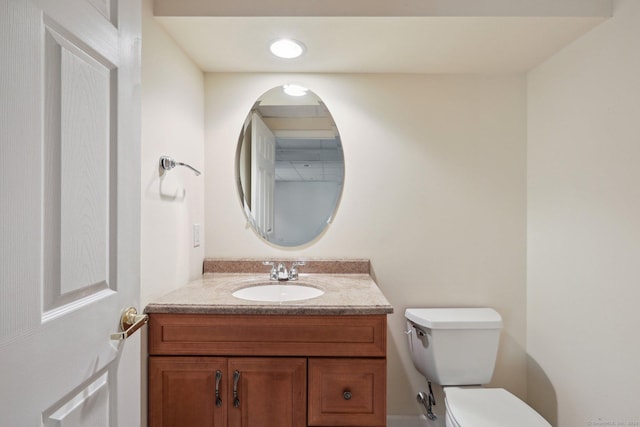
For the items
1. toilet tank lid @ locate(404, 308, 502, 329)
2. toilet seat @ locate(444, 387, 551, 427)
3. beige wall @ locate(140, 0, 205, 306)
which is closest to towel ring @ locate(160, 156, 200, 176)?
beige wall @ locate(140, 0, 205, 306)

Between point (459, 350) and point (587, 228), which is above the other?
point (587, 228)

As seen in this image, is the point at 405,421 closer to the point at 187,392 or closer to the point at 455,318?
the point at 455,318

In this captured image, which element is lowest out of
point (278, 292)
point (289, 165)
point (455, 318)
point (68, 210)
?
point (455, 318)

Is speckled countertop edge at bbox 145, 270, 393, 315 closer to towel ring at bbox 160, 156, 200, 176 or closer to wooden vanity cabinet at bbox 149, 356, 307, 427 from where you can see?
wooden vanity cabinet at bbox 149, 356, 307, 427

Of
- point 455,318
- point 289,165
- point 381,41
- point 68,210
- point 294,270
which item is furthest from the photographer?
point 289,165

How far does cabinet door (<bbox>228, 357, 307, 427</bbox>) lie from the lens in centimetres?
124

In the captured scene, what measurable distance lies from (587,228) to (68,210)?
1832mm

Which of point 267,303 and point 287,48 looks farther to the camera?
point 287,48

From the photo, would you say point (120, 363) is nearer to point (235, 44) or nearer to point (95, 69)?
point (95, 69)

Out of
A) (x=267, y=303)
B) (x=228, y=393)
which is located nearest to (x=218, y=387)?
(x=228, y=393)

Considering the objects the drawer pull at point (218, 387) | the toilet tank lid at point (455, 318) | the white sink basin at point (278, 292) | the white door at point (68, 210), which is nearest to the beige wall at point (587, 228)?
the toilet tank lid at point (455, 318)

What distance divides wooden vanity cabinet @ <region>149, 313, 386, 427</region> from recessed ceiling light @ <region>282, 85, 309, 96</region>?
121 centimetres

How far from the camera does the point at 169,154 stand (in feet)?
4.72

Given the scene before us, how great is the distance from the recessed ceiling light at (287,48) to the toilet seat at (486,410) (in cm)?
171
